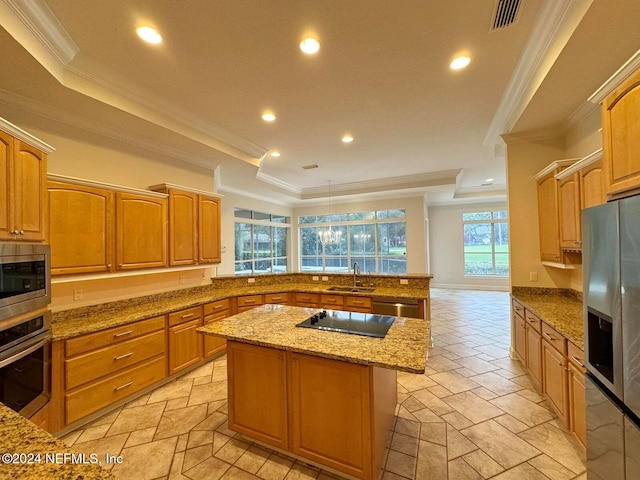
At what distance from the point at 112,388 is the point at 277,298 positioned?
221 cm

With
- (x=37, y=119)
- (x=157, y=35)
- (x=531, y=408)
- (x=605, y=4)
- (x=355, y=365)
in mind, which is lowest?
(x=531, y=408)

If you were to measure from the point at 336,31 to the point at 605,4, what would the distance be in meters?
1.63

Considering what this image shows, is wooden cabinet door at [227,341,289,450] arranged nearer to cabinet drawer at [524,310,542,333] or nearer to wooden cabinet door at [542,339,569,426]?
wooden cabinet door at [542,339,569,426]

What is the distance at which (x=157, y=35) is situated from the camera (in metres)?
2.00

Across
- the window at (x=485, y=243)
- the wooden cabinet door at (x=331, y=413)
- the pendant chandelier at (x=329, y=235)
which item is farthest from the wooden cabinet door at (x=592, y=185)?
the window at (x=485, y=243)

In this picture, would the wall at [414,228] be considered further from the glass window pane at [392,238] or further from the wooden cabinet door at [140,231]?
the wooden cabinet door at [140,231]

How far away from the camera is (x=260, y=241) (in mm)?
8211

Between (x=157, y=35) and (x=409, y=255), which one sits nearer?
(x=157, y=35)

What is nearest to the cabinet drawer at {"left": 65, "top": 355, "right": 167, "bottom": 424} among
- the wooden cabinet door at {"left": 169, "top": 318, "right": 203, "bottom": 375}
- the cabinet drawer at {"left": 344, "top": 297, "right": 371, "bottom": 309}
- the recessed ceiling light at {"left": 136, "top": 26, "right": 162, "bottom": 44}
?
the wooden cabinet door at {"left": 169, "top": 318, "right": 203, "bottom": 375}

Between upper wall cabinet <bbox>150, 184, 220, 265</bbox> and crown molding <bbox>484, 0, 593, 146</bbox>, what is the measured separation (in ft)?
12.5

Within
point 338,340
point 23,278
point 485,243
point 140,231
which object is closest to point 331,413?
point 338,340

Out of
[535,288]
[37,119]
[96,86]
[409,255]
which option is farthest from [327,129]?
[409,255]

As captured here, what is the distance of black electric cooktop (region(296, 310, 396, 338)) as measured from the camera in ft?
6.86

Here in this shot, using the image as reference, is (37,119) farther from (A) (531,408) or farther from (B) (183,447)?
(A) (531,408)
